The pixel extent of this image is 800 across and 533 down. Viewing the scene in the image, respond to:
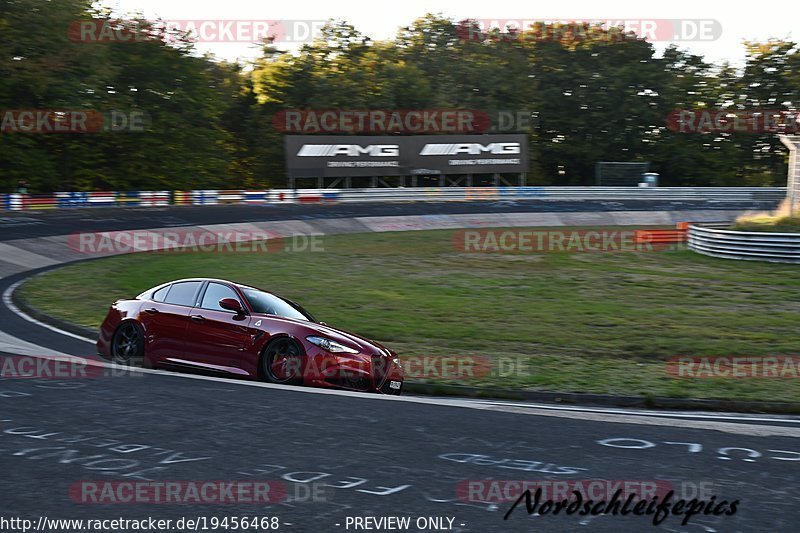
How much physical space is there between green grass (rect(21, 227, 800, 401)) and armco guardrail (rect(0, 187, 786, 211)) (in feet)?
51.7

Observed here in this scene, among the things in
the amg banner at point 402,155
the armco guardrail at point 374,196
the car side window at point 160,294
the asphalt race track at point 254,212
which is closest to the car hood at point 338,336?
the car side window at point 160,294

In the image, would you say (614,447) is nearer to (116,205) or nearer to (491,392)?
(491,392)

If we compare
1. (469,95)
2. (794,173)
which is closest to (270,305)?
(794,173)

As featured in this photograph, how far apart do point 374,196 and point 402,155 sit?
→ 16.8 ft

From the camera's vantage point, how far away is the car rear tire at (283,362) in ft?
33.7

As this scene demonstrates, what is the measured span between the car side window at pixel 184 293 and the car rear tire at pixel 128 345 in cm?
58

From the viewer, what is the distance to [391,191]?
166ft

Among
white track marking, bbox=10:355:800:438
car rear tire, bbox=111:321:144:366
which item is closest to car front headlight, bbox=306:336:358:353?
white track marking, bbox=10:355:800:438

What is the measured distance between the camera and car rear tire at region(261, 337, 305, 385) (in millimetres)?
10280

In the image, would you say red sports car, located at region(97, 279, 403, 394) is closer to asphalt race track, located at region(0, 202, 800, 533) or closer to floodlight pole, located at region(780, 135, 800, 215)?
asphalt race track, located at region(0, 202, 800, 533)

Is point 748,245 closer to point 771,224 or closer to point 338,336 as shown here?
point 771,224

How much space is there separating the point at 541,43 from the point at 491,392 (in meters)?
60.5

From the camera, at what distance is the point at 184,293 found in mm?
11539

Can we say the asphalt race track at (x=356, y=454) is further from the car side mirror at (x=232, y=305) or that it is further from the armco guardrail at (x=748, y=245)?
the armco guardrail at (x=748, y=245)
